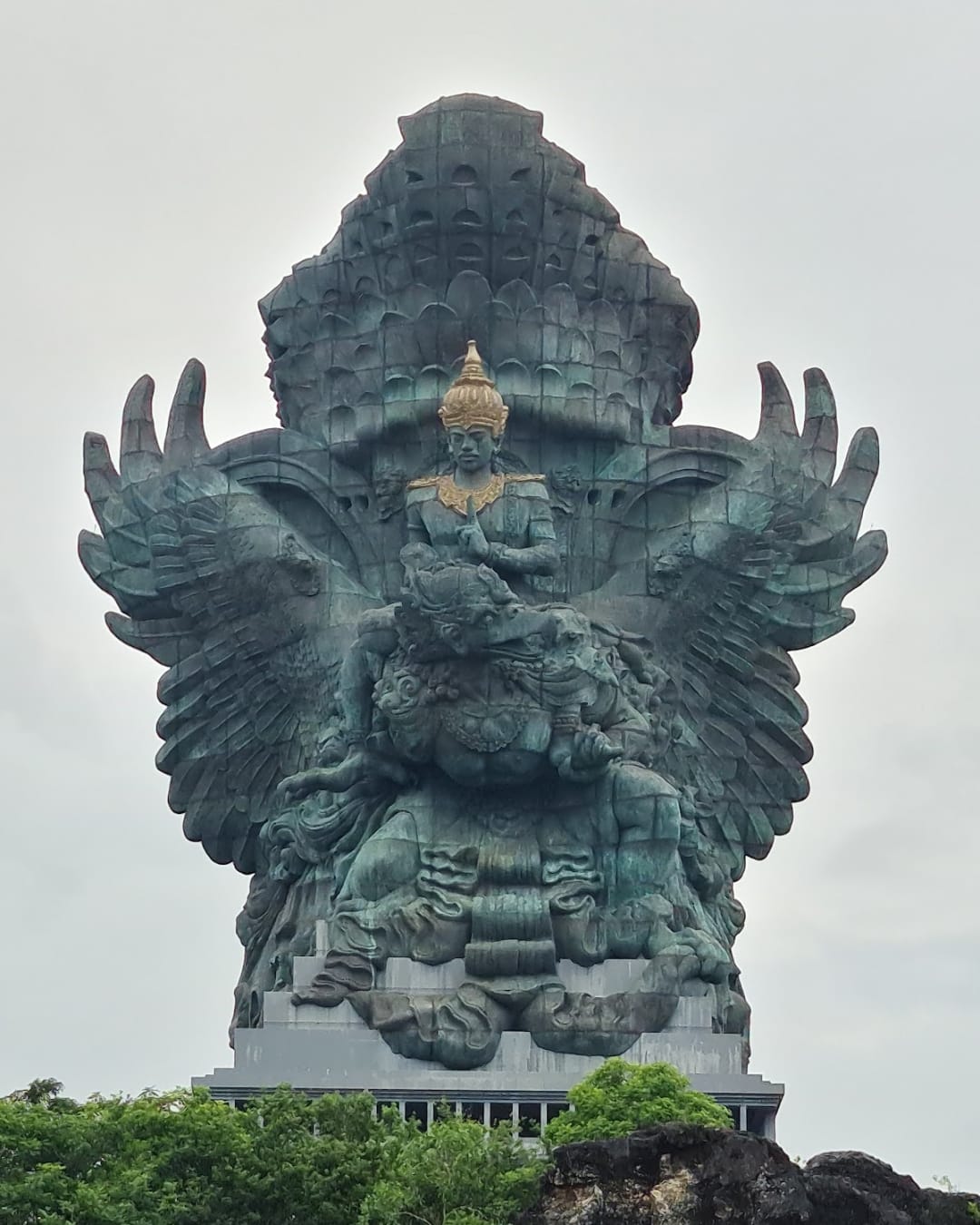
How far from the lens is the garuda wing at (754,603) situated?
64938 mm

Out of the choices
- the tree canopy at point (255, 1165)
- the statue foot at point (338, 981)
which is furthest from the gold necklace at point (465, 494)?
the tree canopy at point (255, 1165)

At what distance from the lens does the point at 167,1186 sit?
50312 millimetres

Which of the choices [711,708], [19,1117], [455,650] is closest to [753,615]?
[711,708]

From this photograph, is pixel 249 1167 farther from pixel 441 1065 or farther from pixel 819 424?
pixel 819 424

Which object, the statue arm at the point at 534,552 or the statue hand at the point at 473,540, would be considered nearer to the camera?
the statue hand at the point at 473,540

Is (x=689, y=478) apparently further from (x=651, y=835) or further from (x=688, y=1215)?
(x=688, y=1215)

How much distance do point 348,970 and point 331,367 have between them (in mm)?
10872

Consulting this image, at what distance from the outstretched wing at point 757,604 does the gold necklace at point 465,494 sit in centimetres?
319

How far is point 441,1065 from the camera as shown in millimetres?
60719

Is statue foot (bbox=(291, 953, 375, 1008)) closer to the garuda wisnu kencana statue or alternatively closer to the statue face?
the garuda wisnu kencana statue

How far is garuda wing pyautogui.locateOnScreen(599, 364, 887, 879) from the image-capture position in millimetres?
64938

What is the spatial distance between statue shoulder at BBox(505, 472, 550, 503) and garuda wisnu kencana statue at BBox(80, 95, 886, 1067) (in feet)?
0.18

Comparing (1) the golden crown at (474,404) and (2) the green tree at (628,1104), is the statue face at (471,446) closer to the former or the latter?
(1) the golden crown at (474,404)

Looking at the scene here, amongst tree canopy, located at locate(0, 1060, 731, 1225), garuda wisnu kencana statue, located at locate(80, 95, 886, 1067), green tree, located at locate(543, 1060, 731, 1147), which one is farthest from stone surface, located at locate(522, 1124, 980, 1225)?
garuda wisnu kencana statue, located at locate(80, 95, 886, 1067)
